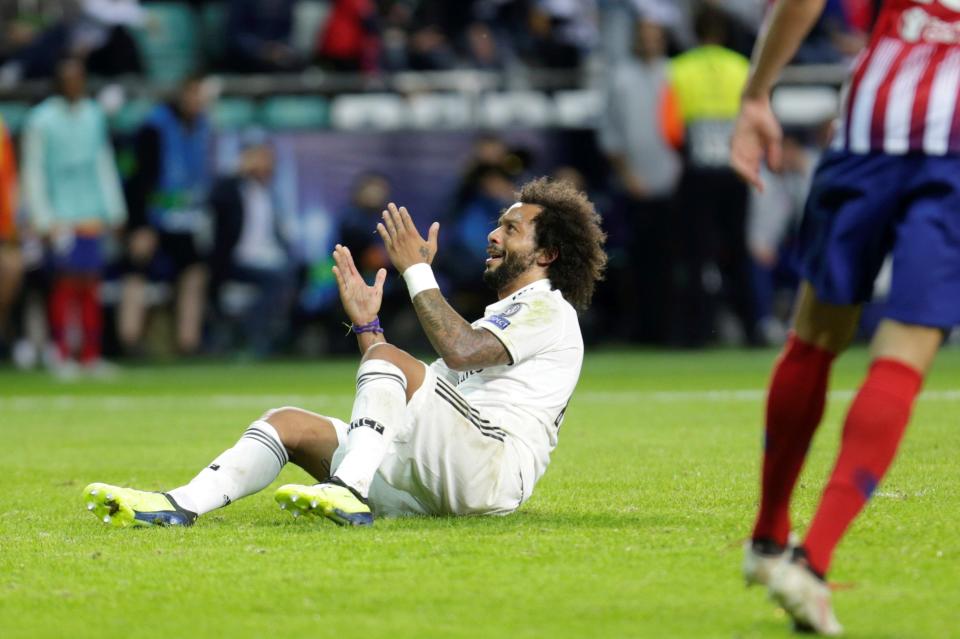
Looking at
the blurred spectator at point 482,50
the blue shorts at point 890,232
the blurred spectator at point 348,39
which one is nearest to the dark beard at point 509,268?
the blue shorts at point 890,232

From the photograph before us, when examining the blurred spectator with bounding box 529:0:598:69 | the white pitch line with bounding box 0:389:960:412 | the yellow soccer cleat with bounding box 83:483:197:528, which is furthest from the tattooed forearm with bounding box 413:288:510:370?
the blurred spectator with bounding box 529:0:598:69

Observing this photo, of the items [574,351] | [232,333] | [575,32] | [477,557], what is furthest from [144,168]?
[477,557]

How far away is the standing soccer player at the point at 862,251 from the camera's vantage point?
4.15 m

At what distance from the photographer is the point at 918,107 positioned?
4.29 m

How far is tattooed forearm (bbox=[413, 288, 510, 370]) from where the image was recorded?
5973mm

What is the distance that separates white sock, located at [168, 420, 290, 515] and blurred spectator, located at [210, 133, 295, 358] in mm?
10585

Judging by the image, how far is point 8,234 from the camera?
16516 mm

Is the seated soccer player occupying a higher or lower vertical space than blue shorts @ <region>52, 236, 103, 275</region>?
higher

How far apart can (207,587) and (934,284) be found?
2196 millimetres

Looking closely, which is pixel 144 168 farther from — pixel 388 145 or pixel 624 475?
pixel 624 475

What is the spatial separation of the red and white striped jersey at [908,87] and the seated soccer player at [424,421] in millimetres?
2031

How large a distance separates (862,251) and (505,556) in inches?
64.6

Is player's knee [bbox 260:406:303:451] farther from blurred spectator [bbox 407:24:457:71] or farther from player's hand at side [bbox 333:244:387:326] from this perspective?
blurred spectator [bbox 407:24:457:71]

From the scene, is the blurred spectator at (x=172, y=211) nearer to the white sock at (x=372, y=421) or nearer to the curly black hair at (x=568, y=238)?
the curly black hair at (x=568, y=238)
